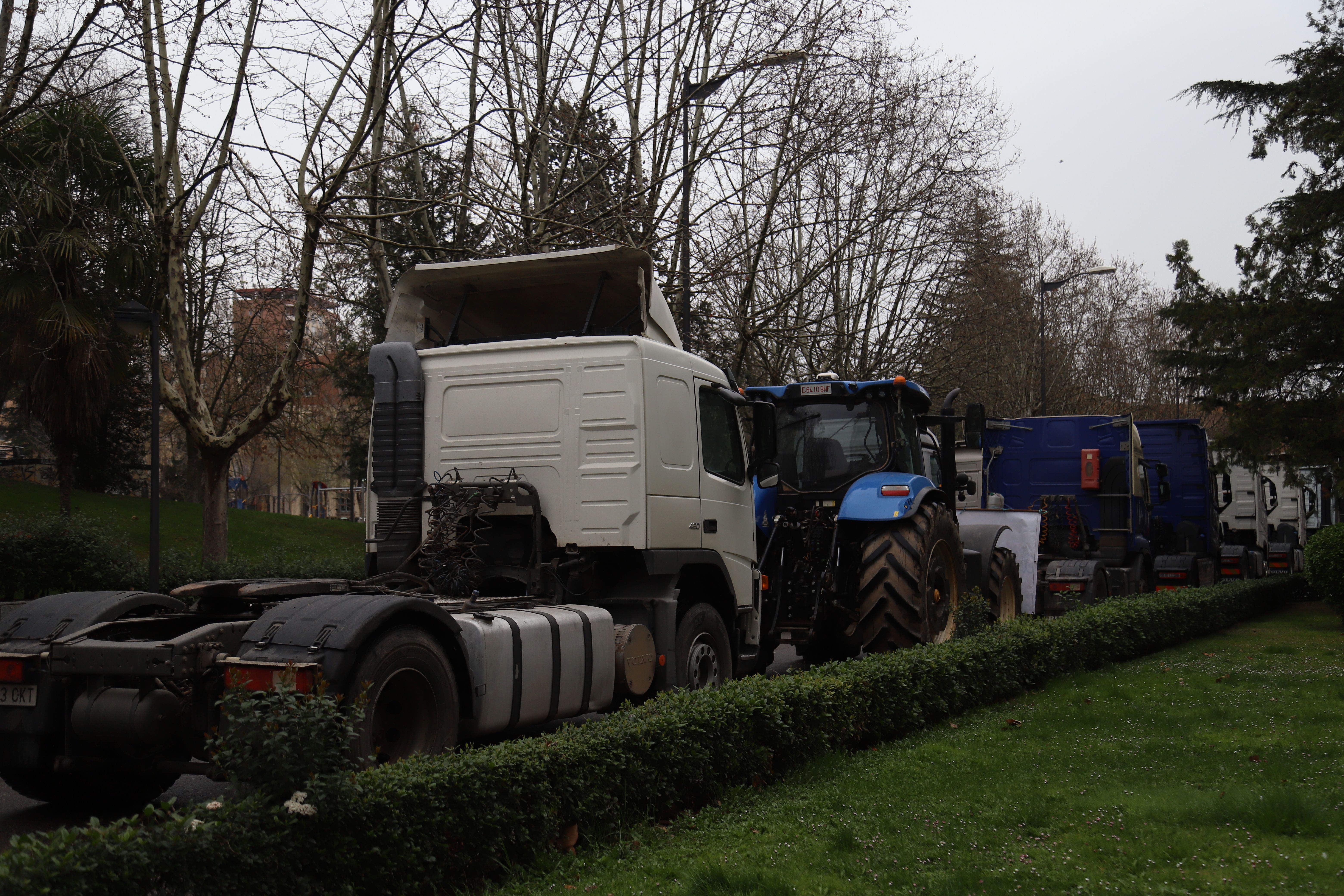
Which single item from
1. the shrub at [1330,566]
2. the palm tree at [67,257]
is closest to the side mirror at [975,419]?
the shrub at [1330,566]

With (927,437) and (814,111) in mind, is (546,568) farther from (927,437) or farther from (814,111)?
(814,111)

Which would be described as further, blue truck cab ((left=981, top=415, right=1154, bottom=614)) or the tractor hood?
blue truck cab ((left=981, top=415, right=1154, bottom=614))

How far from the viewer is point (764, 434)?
9109 mm

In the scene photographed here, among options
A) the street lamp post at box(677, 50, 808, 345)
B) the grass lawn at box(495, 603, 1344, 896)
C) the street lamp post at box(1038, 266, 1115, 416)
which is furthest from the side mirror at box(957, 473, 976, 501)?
the street lamp post at box(1038, 266, 1115, 416)

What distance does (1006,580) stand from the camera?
12961 millimetres

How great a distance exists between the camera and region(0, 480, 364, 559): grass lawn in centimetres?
2881

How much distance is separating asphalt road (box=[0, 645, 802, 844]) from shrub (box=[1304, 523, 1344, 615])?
13.9 metres

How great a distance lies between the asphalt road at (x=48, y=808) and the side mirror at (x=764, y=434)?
15.1ft

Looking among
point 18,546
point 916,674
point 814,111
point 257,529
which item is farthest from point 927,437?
point 257,529

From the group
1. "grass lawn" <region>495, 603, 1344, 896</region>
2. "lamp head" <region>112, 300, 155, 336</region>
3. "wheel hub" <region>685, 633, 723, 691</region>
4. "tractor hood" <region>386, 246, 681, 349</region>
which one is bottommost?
"grass lawn" <region>495, 603, 1344, 896</region>

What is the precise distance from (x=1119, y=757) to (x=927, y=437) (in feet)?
19.3

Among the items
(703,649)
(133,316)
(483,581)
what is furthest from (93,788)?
(133,316)

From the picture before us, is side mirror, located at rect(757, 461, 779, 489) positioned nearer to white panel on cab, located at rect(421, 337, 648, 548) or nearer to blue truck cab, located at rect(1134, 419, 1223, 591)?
white panel on cab, located at rect(421, 337, 648, 548)

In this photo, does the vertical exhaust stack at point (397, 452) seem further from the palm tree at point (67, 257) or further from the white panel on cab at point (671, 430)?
the palm tree at point (67, 257)
